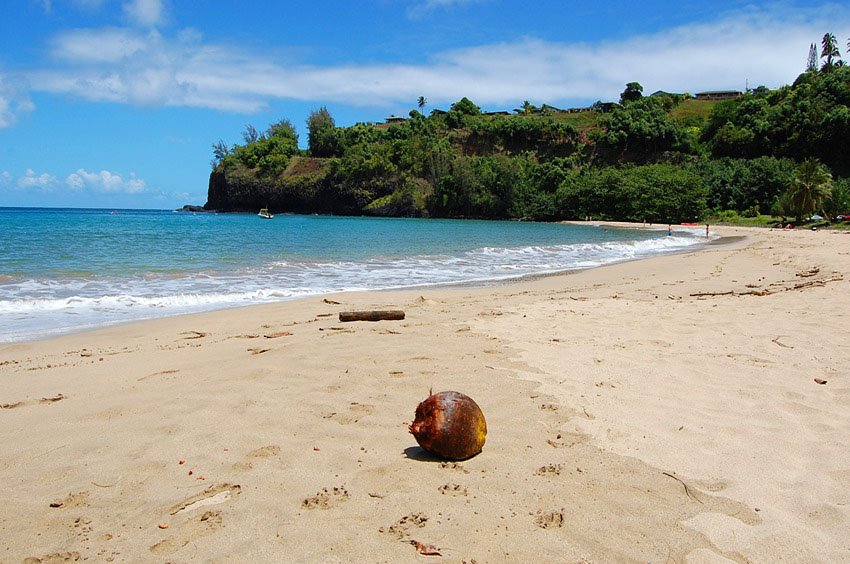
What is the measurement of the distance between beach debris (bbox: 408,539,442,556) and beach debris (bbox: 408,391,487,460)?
0.85 meters

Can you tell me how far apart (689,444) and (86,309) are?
9.85m

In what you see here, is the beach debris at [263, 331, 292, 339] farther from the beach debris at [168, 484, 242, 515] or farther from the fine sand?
the beach debris at [168, 484, 242, 515]

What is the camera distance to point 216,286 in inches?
493

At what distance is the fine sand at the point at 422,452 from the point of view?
2629mm

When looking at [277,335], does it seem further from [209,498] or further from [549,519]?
[549,519]

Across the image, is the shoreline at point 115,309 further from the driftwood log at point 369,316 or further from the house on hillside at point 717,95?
the house on hillside at point 717,95

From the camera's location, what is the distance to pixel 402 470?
330 centimetres

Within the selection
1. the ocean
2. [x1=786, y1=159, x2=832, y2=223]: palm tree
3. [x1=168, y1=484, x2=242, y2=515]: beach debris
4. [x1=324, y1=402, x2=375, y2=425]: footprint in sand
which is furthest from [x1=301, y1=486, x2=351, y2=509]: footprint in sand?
[x1=786, y1=159, x2=832, y2=223]: palm tree

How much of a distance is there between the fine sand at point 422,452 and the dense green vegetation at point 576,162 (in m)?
41.6

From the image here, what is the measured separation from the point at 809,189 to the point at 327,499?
45.3 m

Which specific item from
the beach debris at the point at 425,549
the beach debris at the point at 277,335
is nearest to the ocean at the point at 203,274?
the beach debris at the point at 277,335

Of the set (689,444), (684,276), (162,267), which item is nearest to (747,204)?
(684,276)

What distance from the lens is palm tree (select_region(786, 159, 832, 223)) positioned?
37750 millimetres

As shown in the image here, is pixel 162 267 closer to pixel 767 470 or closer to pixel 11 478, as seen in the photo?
pixel 11 478
